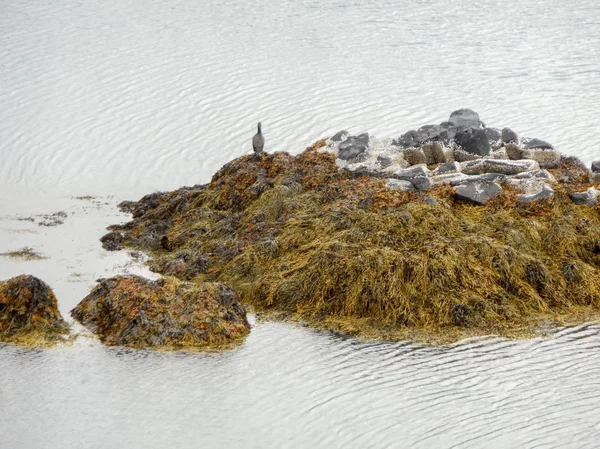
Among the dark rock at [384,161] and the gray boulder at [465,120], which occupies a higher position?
the gray boulder at [465,120]

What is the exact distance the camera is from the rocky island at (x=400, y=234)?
424 inches

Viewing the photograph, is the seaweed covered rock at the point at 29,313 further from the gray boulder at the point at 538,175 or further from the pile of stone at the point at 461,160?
the gray boulder at the point at 538,175

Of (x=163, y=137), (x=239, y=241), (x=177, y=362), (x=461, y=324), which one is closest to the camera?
(x=177, y=362)

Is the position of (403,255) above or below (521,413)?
above

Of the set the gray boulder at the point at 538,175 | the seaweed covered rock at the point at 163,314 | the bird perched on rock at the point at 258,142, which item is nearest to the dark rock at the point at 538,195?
the gray boulder at the point at 538,175

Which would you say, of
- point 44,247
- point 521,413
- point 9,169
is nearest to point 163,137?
point 9,169

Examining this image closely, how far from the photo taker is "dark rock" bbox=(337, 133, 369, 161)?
13656 mm

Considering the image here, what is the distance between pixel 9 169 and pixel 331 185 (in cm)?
601

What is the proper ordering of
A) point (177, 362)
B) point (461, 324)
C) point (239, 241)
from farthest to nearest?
point (239, 241)
point (461, 324)
point (177, 362)

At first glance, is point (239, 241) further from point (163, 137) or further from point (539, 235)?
point (163, 137)

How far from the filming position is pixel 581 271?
11336 millimetres

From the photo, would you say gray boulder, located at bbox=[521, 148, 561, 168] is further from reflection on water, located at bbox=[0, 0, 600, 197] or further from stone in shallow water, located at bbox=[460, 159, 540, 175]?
reflection on water, located at bbox=[0, 0, 600, 197]

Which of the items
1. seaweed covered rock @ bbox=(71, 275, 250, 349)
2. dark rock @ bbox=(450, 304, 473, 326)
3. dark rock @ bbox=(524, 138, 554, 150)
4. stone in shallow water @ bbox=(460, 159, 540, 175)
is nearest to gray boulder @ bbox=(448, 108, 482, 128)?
dark rock @ bbox=(524, 138, 554, 150)

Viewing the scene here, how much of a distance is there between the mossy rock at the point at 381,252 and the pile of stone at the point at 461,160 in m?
0.19
